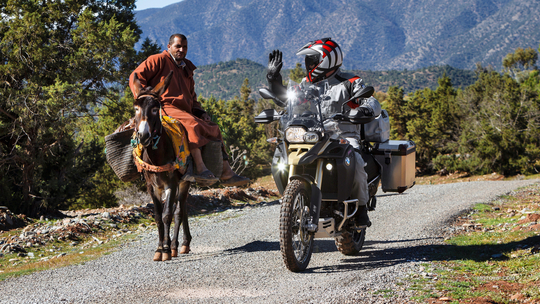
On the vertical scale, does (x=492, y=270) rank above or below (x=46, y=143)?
below

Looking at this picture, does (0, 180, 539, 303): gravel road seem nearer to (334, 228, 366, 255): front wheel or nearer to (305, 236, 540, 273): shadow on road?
(305, 236, 540, 273): shadow on road

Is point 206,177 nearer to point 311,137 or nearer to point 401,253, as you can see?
Answer: point 311,137

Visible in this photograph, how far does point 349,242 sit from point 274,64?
2.65 meters

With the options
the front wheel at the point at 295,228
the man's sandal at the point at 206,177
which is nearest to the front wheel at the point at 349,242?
the front wheel at the point at 295,228

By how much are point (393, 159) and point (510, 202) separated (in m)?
7.31

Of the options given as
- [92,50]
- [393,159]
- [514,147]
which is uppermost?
[92,50]

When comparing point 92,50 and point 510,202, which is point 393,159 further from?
point 92,50

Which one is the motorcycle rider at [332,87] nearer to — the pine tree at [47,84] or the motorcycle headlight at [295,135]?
the motorcycle headlight at [295,135]

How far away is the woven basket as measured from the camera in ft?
21.2

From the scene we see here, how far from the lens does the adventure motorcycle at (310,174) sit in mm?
5164

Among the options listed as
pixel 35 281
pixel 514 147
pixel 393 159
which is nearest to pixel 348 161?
pixel 393 159

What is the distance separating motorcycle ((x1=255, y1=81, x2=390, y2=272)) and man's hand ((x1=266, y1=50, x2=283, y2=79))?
430 mm

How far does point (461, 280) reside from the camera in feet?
15.8

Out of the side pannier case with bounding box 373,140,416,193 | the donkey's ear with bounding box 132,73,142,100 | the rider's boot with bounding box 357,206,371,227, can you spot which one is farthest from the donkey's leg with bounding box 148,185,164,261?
the side pannier case with bounding box 373,140,416,193
